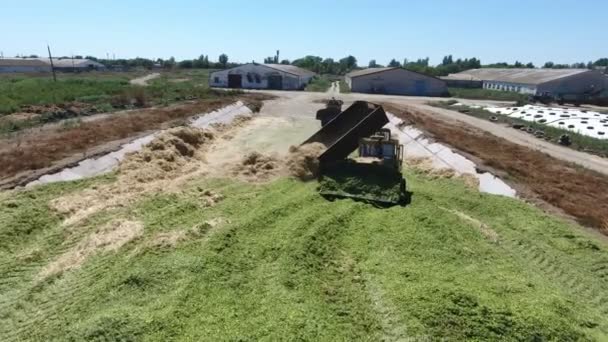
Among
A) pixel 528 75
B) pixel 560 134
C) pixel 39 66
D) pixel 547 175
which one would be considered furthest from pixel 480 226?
pixel 39 66

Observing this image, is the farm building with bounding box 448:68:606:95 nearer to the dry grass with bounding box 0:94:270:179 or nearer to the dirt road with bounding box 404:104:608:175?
the dirt road with bounding box 404:104:608:175

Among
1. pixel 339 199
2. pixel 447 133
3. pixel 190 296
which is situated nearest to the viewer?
pixel 190 296

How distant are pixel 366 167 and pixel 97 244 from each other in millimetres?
7788

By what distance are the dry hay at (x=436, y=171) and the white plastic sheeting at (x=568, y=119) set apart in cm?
1526

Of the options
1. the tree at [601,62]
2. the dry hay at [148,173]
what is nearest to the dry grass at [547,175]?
the dry hay at [148,173]

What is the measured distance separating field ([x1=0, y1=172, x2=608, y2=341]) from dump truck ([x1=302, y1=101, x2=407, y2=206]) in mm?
650

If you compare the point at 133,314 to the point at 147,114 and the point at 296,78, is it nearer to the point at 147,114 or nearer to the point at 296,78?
the point at 147,114

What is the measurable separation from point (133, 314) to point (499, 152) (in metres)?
17.8

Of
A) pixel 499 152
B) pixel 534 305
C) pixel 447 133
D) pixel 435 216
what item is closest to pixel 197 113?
pixel 447 133

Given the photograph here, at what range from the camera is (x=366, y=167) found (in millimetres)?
13359

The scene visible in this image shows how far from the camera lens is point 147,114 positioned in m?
25.8

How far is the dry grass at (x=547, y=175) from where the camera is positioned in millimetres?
12422

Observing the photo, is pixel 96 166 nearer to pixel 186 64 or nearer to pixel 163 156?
pixel 163 156

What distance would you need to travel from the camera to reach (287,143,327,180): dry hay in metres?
14.6
